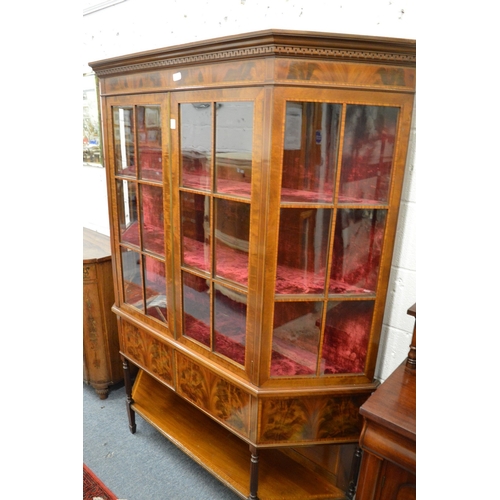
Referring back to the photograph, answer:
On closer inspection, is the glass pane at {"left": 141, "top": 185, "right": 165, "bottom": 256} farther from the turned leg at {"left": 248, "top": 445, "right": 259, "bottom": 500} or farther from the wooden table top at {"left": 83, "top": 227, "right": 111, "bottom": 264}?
the turned leg at {"left": 248, "top": 445, "right": 259, "bottom": 500}

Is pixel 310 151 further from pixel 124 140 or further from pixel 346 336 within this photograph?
pixel 124 140

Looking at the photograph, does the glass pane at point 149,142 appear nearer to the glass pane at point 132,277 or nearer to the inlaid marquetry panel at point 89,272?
the glass pane at point 132,277

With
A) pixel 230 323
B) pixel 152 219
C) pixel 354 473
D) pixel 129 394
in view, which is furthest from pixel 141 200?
pixel 354 473

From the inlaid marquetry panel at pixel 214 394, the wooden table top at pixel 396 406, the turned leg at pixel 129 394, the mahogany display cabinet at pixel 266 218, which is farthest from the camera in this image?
the turned leg at pixel 129 394

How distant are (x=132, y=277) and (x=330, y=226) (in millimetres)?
979

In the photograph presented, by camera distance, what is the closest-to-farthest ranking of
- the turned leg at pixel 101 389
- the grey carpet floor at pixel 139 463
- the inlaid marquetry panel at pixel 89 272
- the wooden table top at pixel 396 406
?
the wooden table top at pixel 396 406, the grey carpet floor at pixel 139 463, the inlaid marquetry panel at pixel 89 272, the turned leg at pixel 101 389

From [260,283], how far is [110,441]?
1.41 m

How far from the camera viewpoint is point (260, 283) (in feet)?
3.79

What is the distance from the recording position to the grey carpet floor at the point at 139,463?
1.65 m

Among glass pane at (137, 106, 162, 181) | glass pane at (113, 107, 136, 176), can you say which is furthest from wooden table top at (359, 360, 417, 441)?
glass pane at (113, 107, 136, 176)

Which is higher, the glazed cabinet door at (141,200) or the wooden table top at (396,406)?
the glazed cabinet door at (141,200)

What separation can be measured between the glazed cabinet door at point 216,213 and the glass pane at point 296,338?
11cm

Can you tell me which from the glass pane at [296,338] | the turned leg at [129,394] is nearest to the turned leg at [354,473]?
the glass pane at [296,338]

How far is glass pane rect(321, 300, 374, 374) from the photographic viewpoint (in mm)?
1233
